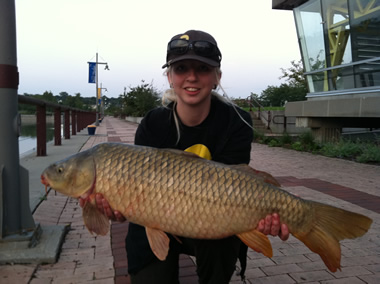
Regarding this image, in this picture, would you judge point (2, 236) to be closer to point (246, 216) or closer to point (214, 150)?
point (214, 150)

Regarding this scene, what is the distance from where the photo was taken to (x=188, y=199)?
1.88m

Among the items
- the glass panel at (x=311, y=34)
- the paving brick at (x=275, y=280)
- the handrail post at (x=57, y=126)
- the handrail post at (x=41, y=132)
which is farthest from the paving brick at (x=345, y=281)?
the glass panel at (x=311, y=34)

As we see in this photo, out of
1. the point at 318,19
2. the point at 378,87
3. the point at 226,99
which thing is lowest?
the point at 226,99

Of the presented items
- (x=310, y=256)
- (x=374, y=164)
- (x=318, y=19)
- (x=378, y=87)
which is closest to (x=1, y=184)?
(x=310, y=256)

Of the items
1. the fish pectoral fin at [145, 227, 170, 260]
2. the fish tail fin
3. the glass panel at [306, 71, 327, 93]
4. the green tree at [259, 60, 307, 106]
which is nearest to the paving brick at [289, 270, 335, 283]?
the fish tail fin

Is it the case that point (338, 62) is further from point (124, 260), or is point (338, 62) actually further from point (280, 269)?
point (124, 260)

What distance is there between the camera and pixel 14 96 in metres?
3.18

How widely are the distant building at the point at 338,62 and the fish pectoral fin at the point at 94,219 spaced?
965cm

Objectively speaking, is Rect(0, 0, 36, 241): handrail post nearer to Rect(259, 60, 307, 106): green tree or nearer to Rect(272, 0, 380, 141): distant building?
Rect(272, 0, 380, 141): distant building

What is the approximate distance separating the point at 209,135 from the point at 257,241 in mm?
886

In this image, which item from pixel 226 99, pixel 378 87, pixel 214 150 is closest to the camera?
pixel 214 150

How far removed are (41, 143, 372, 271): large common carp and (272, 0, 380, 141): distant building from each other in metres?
9.07

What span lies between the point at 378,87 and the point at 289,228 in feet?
33.6

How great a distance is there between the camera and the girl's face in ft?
7.97
